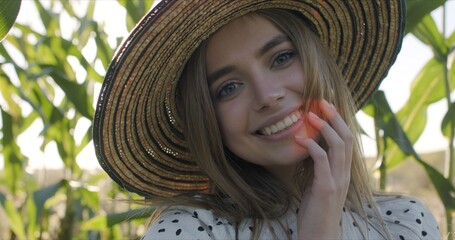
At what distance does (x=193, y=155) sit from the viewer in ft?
4.08

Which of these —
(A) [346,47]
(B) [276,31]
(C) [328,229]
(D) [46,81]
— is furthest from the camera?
(D) [46,81]

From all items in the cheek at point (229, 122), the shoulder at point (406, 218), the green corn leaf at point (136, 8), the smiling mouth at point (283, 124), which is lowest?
the shoulder at point (406, 218)

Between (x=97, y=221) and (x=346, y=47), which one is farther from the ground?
(x=346, y=47)

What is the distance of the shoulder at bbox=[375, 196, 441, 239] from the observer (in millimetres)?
1202

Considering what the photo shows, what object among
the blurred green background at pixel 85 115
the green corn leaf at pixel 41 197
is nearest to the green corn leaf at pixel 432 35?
the blurred green background at pixel 85 115

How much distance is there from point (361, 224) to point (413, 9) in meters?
0.62

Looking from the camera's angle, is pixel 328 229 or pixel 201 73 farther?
pixel 201 73

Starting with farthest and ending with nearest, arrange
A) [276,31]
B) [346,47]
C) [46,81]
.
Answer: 1. [46,81]
2. [346,47]
3. [276,31]

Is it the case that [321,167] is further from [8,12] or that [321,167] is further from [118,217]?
[118,217]

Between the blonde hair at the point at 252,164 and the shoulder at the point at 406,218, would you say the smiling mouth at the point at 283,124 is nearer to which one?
the blonde hair at the point at 252,164

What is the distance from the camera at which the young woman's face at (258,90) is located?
112 cm

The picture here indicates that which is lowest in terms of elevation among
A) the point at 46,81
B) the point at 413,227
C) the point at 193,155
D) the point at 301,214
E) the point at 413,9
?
the point at 413,227

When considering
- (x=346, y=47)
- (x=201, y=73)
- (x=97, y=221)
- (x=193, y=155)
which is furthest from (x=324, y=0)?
(x=97, y=221)

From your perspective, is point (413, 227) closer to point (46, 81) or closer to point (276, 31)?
point (276, 31)
